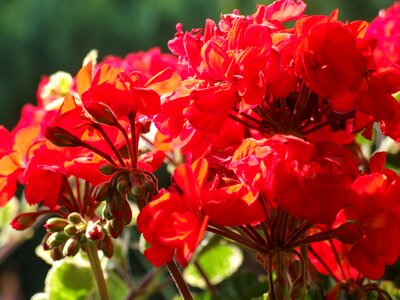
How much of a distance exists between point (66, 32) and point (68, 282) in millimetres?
1705

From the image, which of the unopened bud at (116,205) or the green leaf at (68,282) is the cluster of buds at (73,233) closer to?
the unopened bud at (116,205)

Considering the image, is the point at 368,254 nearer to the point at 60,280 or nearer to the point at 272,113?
the point at 272,113

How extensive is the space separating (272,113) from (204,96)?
0.05 meters

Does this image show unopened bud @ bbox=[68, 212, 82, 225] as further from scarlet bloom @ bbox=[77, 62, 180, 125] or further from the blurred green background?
the blurred green background

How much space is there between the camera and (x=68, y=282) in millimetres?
623

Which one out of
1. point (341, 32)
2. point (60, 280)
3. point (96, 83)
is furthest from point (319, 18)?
point (60, 280)

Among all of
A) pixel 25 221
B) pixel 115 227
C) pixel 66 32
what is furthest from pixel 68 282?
pixel 66 32

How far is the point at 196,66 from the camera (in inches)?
17.8

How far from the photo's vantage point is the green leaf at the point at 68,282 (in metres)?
0.62

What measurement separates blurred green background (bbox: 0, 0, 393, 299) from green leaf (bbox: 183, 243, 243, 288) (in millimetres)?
1272

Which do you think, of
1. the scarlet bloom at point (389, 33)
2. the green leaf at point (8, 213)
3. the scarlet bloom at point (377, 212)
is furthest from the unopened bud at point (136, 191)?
the green leaf at point (8, 213)

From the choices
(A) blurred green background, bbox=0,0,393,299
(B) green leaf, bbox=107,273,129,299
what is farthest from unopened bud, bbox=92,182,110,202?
(A) blurred green background, bbox=0,0,393,299

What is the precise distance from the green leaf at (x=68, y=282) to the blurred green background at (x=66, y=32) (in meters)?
1.44

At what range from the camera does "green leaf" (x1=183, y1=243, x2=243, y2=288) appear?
2.58 ft
